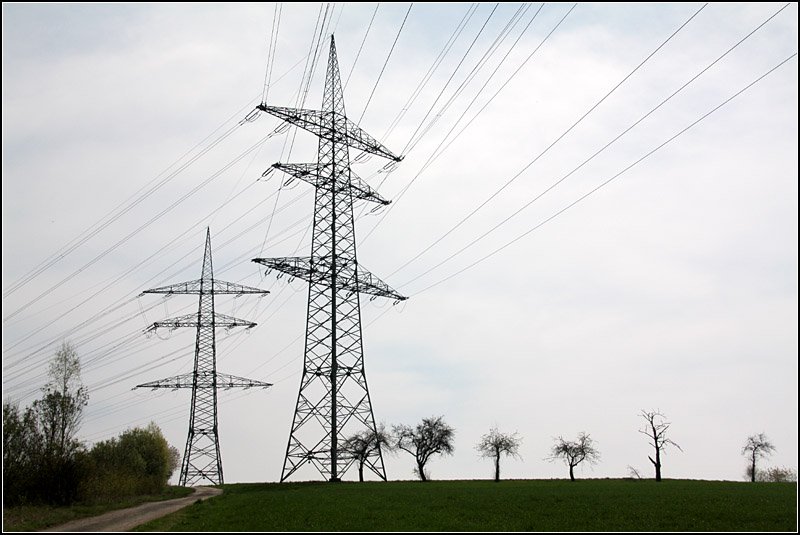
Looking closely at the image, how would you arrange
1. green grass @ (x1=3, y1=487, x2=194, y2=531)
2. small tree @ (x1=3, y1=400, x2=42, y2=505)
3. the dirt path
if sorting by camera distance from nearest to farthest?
the dirt path, green grass @ (x1=3, y1=487, x2=194, y2=531), small tree @ (x1=3, y1=400, x2=42, y2=505)

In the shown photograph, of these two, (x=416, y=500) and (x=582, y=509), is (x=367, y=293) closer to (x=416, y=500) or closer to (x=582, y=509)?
(x=416, y=500)

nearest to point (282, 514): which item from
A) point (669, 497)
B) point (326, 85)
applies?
point (669, 497)

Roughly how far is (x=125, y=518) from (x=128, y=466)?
32.4 m

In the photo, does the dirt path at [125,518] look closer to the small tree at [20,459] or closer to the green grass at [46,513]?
the green grass at [46,513]

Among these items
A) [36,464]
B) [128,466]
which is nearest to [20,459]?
[36,464]

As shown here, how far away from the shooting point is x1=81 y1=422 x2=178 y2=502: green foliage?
121 ft

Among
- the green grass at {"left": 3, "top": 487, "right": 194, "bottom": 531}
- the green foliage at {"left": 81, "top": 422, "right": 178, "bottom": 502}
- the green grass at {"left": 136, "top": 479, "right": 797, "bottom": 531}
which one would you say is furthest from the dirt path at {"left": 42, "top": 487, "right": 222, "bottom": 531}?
the green foliage at {"left": 81, "top": 422, "right": 178, "bottom": 502}

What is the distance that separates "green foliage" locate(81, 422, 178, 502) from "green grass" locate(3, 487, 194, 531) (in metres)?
1.82

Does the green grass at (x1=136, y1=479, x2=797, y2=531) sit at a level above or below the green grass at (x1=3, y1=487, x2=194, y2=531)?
above

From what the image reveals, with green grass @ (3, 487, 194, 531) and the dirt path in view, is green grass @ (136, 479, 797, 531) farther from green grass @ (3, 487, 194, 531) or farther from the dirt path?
green grass @ (3, 487, 194, 531)

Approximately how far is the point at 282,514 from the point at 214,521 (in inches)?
107

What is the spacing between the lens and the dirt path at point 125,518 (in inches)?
971

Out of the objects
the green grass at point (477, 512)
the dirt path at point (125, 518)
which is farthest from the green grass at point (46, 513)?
the green grass at point (477, 512)

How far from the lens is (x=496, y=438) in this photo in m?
78.5
